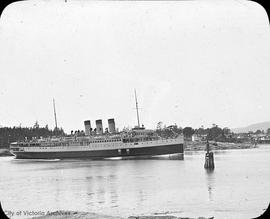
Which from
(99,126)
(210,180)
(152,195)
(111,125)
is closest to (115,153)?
(111,125)

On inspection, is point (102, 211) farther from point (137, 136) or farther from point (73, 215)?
point (137, 136)

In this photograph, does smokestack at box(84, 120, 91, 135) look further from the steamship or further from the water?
the water

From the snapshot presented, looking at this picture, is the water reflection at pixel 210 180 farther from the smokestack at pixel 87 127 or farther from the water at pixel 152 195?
the smokestack at pixel 87 127

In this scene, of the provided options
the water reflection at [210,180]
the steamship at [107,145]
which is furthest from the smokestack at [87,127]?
the water reflection at [210,180]

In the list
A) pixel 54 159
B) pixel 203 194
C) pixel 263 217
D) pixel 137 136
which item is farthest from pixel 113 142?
pixel 263 217

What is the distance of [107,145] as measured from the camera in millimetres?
37938

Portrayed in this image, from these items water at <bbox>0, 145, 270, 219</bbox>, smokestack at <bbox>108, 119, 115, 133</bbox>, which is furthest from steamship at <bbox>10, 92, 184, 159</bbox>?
water at <bbox>0, 145, 270, 219</bbox>

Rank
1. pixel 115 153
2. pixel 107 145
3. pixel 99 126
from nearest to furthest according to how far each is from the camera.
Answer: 1. pixel 115 153
2. pixel 107 145
3. pixel 99 126

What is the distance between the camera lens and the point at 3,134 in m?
57.2

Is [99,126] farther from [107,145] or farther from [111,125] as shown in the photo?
[107,145]

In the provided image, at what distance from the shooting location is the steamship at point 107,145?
36031 mm

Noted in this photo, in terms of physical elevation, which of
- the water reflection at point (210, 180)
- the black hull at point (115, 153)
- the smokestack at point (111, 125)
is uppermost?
the smokestack at point (111, 125)

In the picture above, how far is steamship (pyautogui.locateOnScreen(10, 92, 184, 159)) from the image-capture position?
118ft

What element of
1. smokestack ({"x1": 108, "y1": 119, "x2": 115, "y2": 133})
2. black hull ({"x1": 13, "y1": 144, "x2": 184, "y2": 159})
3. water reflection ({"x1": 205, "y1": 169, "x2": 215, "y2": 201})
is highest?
smokestack ({"x1": 108, "y1": 119, "x2": 115, "y2": 133})
